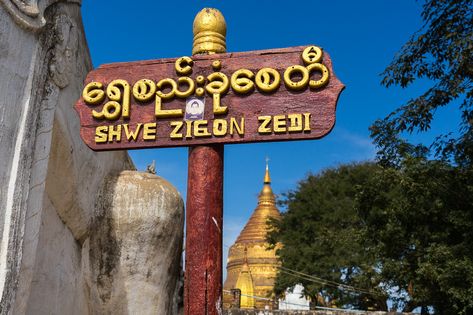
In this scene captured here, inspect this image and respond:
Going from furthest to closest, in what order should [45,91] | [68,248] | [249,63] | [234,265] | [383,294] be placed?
[234,265], [383,294], [68,248], [45,91], [249,63]

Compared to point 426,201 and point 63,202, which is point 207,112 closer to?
point 63,202

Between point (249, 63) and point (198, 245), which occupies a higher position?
point (249, 63)

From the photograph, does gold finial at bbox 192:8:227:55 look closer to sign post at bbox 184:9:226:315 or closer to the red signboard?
the red signboard

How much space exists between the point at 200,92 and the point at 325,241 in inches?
749

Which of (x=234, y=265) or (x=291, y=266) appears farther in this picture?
(x=234, y=265)

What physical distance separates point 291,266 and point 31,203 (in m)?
19.5

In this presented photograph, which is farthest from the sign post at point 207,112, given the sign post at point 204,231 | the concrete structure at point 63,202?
the concrete structure at point 63,202

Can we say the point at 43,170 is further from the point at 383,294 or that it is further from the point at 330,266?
the point at 330,266

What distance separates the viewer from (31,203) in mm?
5004

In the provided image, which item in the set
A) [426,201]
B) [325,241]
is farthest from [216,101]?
[325,241]

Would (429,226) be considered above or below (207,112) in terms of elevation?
above

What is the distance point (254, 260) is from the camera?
35500mm

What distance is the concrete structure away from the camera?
4766mm

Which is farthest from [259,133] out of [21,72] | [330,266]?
[330,266]
